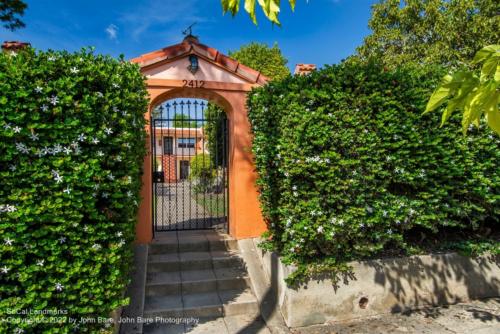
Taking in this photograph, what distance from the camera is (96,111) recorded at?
3.27 meters

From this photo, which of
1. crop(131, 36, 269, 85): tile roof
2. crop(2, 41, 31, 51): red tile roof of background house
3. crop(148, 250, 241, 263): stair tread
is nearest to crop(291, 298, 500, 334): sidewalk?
crop(148, 250, 241, 263): stair tread

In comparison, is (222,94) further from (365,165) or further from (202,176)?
(202,176)

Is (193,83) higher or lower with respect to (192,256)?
higher

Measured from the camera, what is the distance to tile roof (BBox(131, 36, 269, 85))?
17.7 feet

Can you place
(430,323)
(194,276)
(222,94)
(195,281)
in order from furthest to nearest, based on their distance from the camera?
(222,94), (194,276), (195,281), (430,323)

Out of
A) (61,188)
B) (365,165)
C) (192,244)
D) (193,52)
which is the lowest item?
(192,244)

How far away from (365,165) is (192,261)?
3084 mm

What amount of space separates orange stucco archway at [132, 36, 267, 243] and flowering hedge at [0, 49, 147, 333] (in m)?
2.00

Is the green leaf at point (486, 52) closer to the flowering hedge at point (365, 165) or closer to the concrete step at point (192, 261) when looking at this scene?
the flowering hedge at point (365, 165)

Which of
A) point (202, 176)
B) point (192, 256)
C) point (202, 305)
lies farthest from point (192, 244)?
point (202, 176)

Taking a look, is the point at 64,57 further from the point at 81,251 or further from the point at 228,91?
the point at 228,91

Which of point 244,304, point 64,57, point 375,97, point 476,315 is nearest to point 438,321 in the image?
point 476,315

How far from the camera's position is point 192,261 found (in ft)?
17.1

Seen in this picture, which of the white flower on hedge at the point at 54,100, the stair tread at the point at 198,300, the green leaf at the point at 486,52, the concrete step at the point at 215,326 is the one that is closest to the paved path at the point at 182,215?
the stair tread at the point at 198,300
